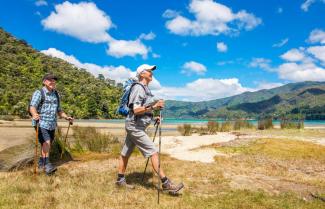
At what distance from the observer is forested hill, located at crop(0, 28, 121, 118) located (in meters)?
65.5

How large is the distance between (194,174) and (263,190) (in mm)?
1896

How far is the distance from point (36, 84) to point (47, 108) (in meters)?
72.5

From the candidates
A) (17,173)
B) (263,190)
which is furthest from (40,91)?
(263,190)

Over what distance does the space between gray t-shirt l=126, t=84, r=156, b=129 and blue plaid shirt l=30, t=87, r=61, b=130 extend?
2.28 m

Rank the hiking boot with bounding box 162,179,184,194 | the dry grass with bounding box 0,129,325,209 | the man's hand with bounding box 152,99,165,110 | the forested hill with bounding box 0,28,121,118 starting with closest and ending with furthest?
the dry grass with bounding box 0,129,325,209, the man's hand with bounding box 152,99,165,110, the hiking boot with bounding box 162,179,184,194, the forested hill with bounding box 0,28,121,118

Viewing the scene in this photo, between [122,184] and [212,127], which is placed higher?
[212,127]

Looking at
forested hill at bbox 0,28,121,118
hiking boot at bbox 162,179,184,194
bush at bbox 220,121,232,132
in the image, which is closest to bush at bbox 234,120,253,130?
bush at bbox 220,121,232,132

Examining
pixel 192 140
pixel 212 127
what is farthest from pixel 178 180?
pixel 212 127

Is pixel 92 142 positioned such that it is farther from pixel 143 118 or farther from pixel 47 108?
pixel 143 118

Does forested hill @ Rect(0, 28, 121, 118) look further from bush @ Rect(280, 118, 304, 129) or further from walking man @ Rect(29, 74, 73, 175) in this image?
walking man @ Rect(29, 74, 73, 175)

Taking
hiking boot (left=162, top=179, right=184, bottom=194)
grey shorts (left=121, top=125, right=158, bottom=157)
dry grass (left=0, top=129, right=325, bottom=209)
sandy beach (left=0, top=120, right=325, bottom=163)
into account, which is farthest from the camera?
sandy beach (left=0, top=120, right=325, bottom=163)

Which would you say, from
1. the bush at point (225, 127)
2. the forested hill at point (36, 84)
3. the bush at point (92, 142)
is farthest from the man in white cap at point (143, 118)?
the forested hill at point (36, 84)

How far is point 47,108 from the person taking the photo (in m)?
7.98

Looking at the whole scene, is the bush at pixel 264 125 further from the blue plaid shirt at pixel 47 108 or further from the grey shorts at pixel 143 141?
the grey shorts at pixel 143 141
